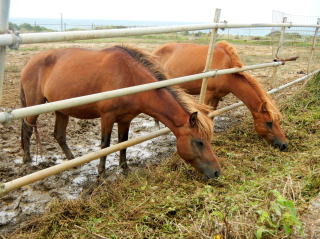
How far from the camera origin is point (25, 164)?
4473mm

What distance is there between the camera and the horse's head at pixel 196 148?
3434 mm

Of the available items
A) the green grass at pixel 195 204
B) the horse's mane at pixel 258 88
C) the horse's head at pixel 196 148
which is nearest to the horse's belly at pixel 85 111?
the green grass at pixel 195 204

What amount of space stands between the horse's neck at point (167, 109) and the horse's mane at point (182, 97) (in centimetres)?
5

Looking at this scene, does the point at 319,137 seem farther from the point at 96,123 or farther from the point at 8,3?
the point at 8,3

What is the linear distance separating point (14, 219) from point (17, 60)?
10.5m

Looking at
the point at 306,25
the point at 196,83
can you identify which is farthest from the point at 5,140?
the point at 306,25

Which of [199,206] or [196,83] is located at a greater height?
[196,83]

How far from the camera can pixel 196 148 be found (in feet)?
11.4

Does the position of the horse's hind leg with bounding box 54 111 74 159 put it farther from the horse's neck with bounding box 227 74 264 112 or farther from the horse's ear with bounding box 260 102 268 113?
the horse's ear with bounding box 260 102 268 113

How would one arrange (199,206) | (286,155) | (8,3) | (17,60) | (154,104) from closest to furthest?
1. (8,3)
2. (199,206)
3. (154,104)
4. (286,155)
5. (17,60)

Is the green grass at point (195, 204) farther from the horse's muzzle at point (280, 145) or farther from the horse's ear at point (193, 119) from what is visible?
the horse's ear at point (193, 119)

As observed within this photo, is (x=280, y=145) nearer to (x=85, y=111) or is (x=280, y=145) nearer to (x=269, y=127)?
(x=269, y=127)

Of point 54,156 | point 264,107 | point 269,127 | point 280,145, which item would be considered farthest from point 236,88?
point 54,156

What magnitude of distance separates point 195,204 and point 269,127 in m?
2.53
